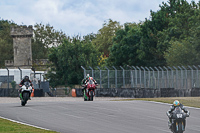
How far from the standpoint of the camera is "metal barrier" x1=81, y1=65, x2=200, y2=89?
45375mm

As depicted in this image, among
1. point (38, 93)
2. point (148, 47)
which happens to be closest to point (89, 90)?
point (38, 93)

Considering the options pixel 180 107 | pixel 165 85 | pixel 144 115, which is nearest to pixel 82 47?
pixel 165 85

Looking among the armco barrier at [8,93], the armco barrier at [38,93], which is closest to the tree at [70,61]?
the armco barrier at [38,93]

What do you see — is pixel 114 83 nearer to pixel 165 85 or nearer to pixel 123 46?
pixel 165 85

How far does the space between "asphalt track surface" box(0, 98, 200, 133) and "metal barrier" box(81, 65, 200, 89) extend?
16.4 m

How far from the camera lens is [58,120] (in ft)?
68.9

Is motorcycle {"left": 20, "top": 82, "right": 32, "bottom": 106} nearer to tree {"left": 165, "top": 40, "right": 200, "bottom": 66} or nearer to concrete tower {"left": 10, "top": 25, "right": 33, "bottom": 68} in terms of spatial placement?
tree {"left": 165, "top": 40, "right": 200, "bottom": 66}

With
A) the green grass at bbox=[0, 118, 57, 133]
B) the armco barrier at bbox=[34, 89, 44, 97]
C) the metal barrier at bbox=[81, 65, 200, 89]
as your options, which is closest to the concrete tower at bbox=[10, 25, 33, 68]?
the armco barrier at bbox=[34, 89, 44, 97]

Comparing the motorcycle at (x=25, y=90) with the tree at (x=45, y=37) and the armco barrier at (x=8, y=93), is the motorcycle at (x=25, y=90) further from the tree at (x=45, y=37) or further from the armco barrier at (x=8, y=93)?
the tree at (x=45, y=37)

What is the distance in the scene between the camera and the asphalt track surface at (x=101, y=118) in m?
18.3

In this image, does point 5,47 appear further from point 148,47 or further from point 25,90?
point 25,90

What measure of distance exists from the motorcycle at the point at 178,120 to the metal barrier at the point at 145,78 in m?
28.4

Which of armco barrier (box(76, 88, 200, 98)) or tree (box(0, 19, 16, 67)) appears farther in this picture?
tree (box(0, 19, 16, 67))

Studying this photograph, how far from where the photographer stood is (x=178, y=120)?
15914mm
